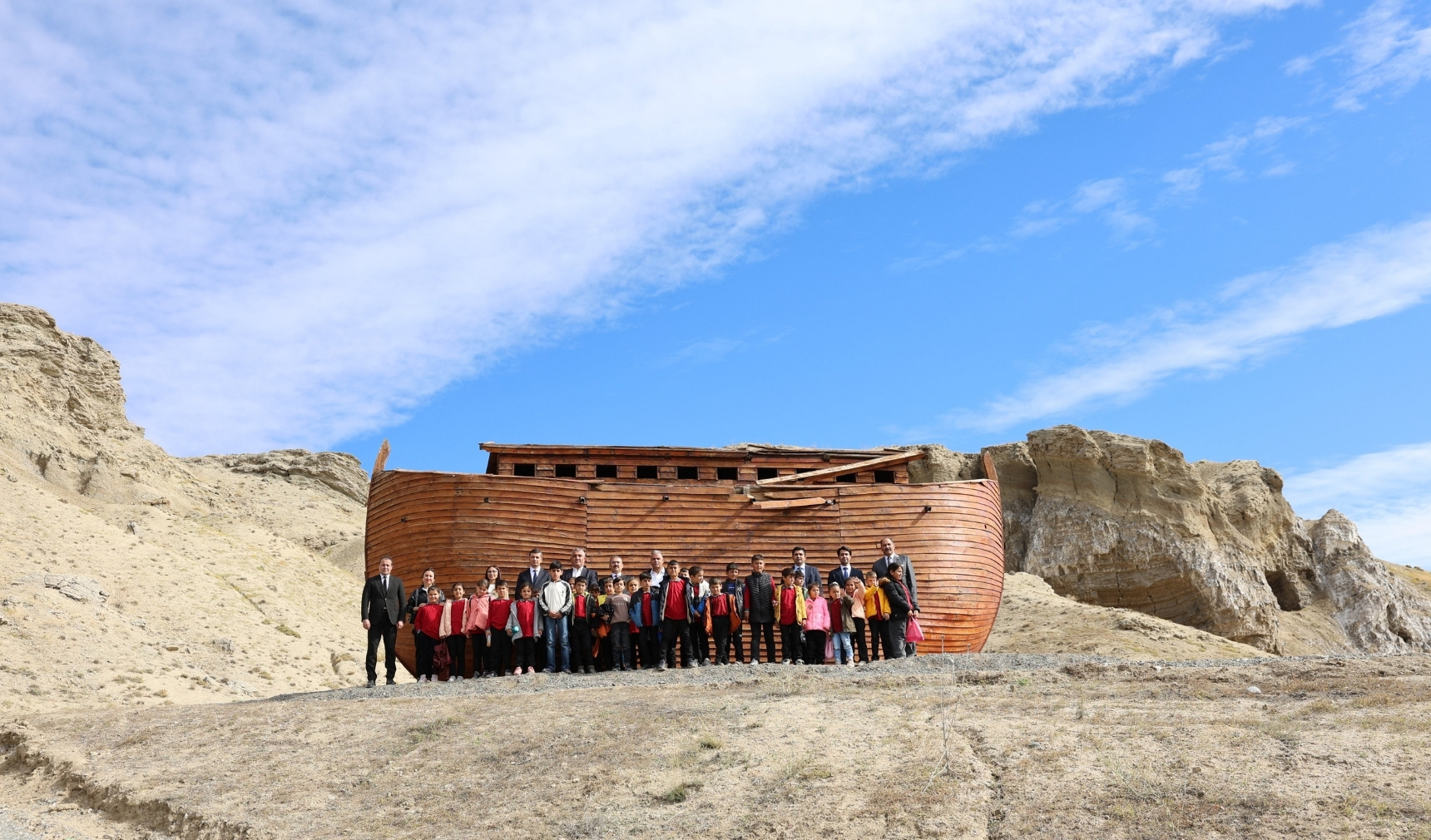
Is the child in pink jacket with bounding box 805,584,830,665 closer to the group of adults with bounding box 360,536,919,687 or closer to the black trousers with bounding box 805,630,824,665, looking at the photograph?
the black trousers with bounding box 805,630,824,665

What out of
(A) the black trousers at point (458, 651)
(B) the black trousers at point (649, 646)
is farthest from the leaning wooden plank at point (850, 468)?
(A) the black trousers at point (458, 651)

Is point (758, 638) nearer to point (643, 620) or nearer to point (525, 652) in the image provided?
point (643, 620)

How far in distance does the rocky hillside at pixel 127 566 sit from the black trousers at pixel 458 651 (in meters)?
6.65

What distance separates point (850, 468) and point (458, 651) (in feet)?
25.7

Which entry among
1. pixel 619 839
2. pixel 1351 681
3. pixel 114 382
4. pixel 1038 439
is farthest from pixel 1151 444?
pixel 114 382

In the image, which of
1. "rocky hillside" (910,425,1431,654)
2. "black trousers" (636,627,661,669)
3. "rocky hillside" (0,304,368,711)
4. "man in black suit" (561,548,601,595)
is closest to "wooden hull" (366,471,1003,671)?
"man in black suit" (561,548,601,595)

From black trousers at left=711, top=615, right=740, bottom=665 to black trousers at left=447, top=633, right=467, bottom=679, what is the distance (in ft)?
11.7

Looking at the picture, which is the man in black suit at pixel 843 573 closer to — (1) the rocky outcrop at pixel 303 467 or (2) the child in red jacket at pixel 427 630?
(2) the child in red jacket at pixel 427 630

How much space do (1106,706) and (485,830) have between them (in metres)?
5.60

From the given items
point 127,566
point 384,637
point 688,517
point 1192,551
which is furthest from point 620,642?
point 1192,551

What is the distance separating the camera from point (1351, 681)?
11.2 m

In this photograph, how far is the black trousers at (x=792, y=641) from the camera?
16672 millimetres

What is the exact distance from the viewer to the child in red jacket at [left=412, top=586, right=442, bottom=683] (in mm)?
16625

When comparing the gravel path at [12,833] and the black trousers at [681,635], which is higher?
the black trousers at [681,635]
